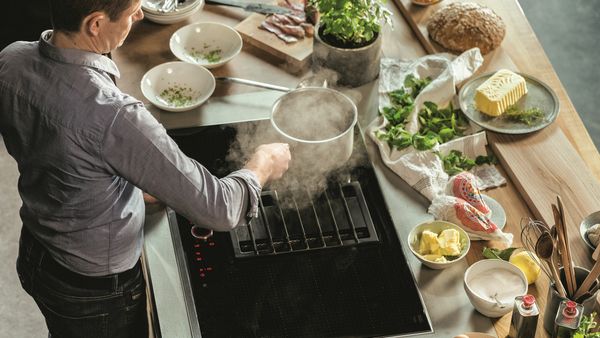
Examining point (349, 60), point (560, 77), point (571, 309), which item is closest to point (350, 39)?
point (349, 60)

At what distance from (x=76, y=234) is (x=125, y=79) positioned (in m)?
0.83

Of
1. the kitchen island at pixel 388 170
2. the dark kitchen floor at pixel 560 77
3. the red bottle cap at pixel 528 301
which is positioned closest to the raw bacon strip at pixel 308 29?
the kitchen island at pixel 388 170

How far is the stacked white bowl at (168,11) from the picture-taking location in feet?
9.30

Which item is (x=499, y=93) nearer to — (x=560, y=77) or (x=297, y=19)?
(x=297, y=19)

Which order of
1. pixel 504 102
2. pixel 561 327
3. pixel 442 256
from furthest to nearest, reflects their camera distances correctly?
pixel 504 102 → pixel 442 256 → pixel 561 327

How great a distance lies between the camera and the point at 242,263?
2123mm

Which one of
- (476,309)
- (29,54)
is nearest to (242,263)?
(476,309)

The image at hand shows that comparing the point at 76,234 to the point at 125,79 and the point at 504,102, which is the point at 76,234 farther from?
the point at 504,102

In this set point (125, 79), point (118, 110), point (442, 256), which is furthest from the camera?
point (125, 79)

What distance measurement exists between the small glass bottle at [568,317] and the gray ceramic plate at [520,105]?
0.71m

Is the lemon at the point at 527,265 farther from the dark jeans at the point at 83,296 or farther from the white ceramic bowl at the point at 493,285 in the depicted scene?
the dark jeans at the point at 83,296

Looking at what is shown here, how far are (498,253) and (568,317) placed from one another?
0.32m

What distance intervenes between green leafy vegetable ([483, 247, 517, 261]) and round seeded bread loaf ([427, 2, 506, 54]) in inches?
31.9

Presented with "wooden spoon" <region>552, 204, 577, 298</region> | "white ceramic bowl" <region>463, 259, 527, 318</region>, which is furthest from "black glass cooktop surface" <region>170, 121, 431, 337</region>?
"wooden spoon" <region>552, 204, 577, 298</region>
